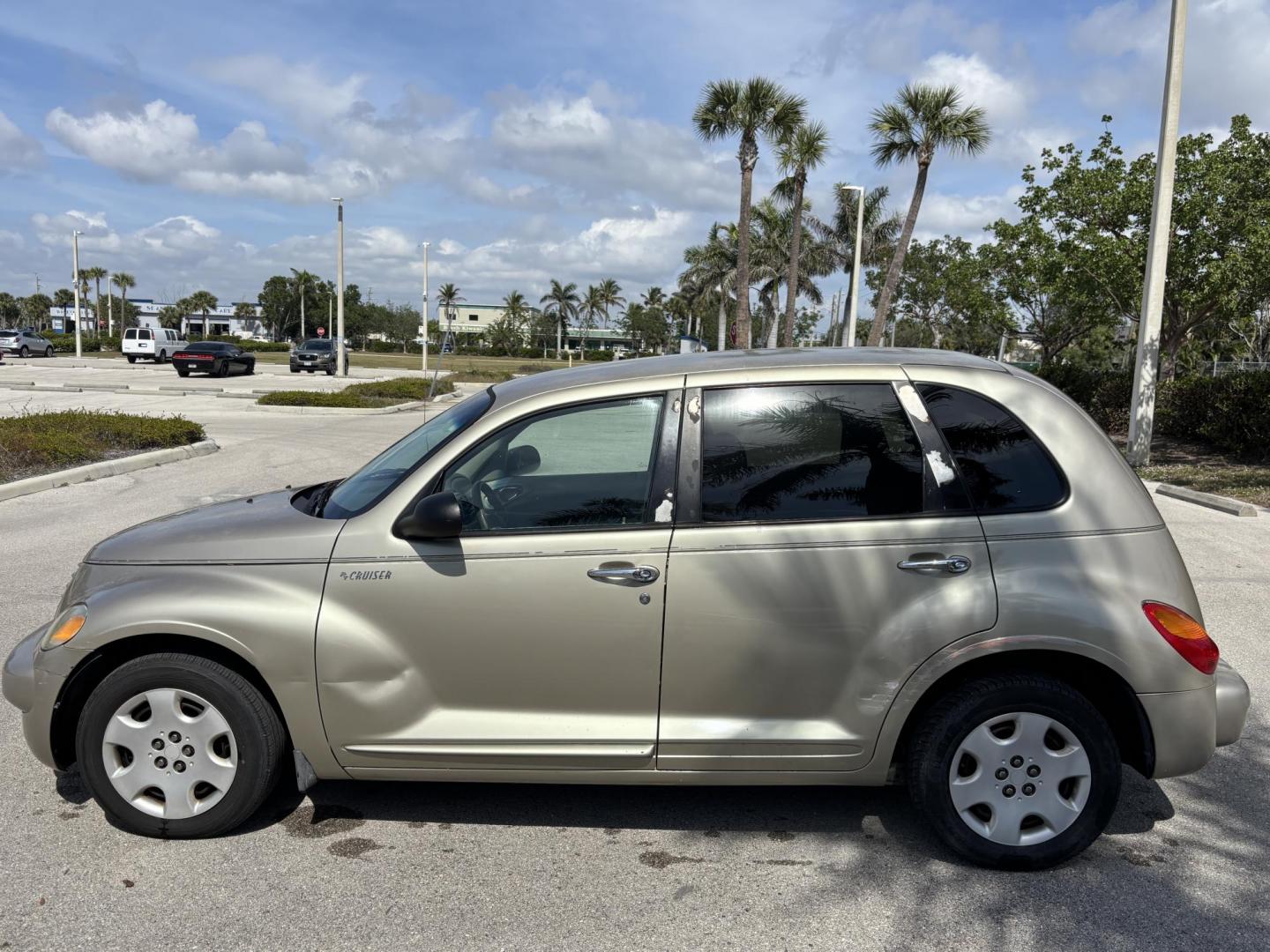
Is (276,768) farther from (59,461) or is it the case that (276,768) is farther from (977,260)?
(977,260)

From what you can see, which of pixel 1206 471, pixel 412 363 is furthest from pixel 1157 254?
pixel 412 363

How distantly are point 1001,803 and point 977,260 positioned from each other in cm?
3008

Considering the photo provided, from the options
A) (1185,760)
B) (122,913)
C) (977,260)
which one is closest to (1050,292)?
(977,260)

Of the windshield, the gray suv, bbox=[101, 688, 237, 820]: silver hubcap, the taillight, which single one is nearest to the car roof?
the gray suv

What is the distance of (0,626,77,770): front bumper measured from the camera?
135 inches

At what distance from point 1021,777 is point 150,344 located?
52125 millimetres

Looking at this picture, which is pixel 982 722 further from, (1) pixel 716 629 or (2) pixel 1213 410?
(2) pixel 1213 410

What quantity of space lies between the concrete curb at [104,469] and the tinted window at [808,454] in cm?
1013

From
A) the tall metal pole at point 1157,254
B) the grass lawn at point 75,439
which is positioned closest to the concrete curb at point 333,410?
the grass lawn at point 75,439

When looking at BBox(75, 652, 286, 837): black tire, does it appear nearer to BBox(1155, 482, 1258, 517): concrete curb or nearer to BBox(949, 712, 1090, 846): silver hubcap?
BBox(949, 712, 1090, 846): silver hubcap

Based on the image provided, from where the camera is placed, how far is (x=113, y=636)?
3.35 metres

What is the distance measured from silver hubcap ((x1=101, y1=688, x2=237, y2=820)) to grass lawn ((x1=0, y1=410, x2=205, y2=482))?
9494 millimetres

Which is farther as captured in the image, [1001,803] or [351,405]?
[351,405]

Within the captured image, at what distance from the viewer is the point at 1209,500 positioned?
12.1m
